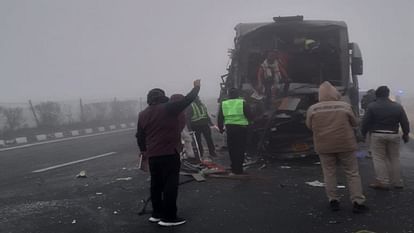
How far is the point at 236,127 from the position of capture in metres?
8.23

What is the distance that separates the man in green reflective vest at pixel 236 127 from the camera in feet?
26.9

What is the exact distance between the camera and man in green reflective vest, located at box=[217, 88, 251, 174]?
820cm

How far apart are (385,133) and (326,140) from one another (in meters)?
1.47

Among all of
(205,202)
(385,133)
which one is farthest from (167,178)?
(385,133)

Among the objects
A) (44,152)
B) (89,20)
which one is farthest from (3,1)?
(44,152)

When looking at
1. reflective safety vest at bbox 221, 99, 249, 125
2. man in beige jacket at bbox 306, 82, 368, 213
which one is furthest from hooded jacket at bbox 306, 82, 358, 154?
reflective safety vest at bbox 221, 99, 249, 125

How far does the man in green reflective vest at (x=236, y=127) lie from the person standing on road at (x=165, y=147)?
271 cm

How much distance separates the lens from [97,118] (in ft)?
76.4

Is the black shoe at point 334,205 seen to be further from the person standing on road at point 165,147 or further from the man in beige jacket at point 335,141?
the person standing on road at point 165,147

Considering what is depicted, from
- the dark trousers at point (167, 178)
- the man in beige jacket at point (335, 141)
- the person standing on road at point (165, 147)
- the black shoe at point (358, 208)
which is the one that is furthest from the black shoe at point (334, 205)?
the dark trousers at point (167, 178)

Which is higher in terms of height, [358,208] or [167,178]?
[167,178]

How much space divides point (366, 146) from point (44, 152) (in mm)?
8988

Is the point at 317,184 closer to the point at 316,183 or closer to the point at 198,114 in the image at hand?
the point at 316,183

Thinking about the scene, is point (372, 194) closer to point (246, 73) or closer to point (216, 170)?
point (216, 170)
